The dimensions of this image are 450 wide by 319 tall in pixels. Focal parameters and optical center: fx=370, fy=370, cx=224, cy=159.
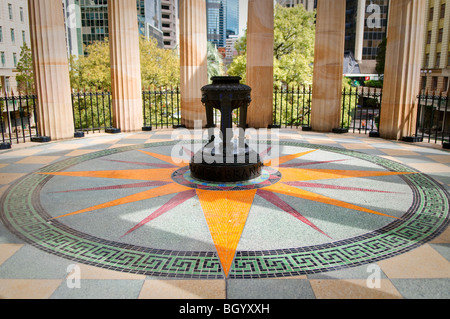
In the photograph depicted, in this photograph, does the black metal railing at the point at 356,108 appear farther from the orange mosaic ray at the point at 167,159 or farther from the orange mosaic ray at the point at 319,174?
the orange mosaic ray at the point at 167,159

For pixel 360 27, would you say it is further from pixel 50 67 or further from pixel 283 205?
pixel 283 205

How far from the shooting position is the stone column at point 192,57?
15820mm

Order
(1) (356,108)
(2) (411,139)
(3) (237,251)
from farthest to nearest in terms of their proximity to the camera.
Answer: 1. (1) (356,108)
2. (2) (411,139)
3. (3) (237,251)

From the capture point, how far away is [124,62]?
50.0 feet

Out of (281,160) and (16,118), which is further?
(16,118)

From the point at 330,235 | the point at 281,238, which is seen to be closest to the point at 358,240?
the point at 330,235

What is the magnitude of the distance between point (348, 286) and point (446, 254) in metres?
1.80

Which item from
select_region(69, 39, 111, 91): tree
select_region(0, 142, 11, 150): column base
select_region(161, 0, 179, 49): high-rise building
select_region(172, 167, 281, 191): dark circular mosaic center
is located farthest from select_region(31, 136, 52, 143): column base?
select_region(161, 0, 179, 49): high-rise building

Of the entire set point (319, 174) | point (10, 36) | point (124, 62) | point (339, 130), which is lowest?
point (319, 174)

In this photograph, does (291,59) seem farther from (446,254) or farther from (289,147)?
(446,254)

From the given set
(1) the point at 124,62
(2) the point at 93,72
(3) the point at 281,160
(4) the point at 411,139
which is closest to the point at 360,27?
(2) the point at 93,72

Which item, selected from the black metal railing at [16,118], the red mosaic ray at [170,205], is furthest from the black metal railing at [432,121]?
the black metal railing at [16,118]

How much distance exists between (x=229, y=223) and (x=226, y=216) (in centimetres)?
31

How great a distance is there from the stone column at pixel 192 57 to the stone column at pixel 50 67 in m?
4.79
